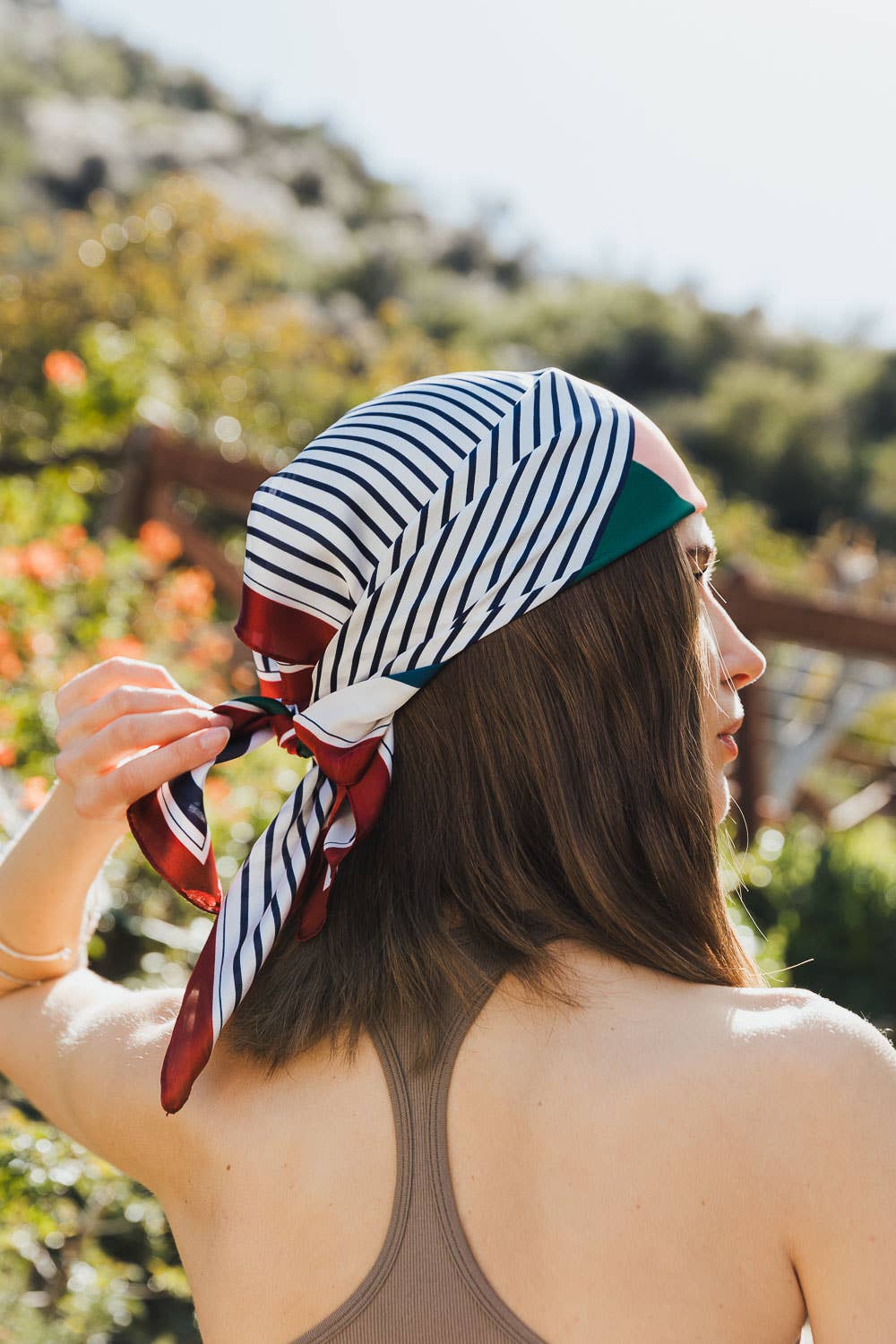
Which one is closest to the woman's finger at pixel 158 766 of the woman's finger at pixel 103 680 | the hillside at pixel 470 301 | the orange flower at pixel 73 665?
the woman's finger at pixel 103 680

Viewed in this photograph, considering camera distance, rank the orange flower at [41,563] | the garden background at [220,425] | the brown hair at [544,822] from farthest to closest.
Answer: the orange flower at [41,563] → the garden background at [220,425] → the brown hair at [544,822]

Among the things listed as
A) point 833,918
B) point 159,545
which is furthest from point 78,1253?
point 833,918

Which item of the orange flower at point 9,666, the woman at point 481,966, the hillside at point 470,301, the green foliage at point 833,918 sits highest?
the woman at point 481,966

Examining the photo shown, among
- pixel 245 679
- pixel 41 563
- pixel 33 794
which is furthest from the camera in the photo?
pixel 245 679

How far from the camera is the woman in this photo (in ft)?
3.39

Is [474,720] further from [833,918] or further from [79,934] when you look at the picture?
[833,918]

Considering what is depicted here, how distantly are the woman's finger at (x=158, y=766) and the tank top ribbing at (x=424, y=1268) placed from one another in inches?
16.9

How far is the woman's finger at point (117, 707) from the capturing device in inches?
54.1

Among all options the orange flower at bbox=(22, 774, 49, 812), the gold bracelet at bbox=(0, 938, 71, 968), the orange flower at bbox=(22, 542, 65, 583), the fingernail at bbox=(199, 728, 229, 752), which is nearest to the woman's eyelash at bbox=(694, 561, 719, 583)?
the fingernail at bbox=(199, 728, 229, 752)

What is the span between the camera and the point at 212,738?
1304 mm

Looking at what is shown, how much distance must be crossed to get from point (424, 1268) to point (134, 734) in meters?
0.67

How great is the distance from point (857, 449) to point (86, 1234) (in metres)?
27.4

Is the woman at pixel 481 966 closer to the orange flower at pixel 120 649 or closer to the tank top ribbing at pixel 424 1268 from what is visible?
the tank top ribbing at pixel 424 1268

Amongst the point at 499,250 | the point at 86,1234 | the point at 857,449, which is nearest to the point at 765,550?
the point at 86,1234
